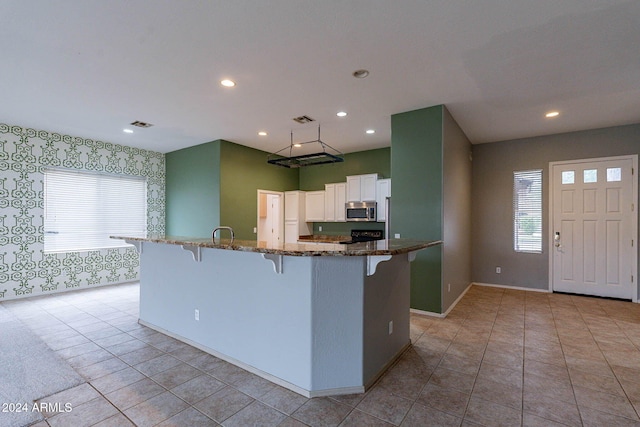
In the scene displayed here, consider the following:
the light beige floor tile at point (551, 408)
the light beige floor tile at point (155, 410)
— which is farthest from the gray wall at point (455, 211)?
→ the light beige floor tile at point (155, 410)

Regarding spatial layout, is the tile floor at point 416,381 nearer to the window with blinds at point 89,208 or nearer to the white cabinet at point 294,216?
the window with blinds at point 89,208

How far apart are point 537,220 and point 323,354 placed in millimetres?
5199

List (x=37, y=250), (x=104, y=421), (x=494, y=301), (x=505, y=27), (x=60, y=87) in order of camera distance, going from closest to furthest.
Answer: (x=104, y=421), (x=505, y=27), (x=60, y=87), (x=494, y=301), (x=37, y=250)

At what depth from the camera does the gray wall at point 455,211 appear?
3.96 metres

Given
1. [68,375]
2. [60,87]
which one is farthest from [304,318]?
[60,87]

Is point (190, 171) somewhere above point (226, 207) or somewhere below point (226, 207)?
above

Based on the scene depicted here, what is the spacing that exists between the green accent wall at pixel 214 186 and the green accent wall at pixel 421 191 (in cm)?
319

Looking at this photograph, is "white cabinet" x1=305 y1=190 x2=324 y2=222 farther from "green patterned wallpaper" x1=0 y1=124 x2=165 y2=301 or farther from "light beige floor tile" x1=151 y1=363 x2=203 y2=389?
"light beige floor tile" x1=151 y1=363 x2=203 y2=389

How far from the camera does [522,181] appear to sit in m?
5.52

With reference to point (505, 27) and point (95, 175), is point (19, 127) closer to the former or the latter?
point (95, 175)

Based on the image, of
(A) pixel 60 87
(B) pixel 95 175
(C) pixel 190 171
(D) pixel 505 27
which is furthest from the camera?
(C) pixel 190 171

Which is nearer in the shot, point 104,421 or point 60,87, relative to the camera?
point 104,421

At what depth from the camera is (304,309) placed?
216 cm

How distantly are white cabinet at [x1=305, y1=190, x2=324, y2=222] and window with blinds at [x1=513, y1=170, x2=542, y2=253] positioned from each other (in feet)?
12.7
